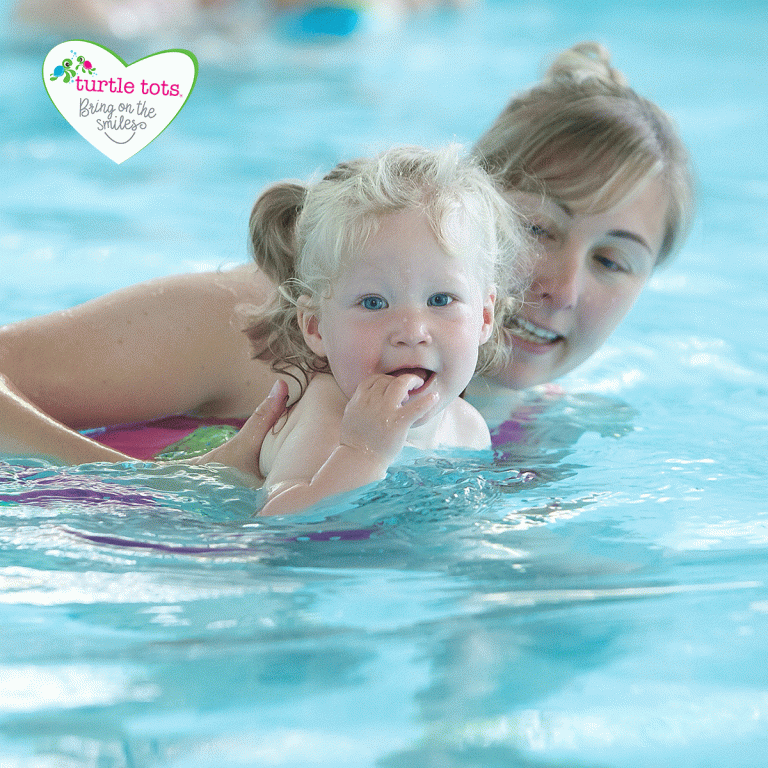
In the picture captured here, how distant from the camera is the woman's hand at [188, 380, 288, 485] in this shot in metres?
1.80

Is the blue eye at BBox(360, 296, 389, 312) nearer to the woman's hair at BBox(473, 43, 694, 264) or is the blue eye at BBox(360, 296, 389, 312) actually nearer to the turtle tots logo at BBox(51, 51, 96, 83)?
the woman's hair at BBox(473, 43, 694, 264)

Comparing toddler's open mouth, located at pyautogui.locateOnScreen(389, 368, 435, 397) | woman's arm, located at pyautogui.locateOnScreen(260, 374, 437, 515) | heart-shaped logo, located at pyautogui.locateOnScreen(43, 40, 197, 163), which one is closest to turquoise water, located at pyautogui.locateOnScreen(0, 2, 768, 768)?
woman's arm, located at pyautogui.locateOnScreen(260, 374, 437, 515)

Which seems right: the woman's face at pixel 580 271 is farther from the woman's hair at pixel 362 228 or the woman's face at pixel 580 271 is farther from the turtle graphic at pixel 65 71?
the turtle graphic at pixel 65 71

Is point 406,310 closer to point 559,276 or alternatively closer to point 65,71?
point 559,276

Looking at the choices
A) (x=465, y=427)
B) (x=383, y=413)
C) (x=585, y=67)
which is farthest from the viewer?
(x=585, y=67)

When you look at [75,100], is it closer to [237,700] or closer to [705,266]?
[237,700]

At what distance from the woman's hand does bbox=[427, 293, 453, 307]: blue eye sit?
1.27 feet

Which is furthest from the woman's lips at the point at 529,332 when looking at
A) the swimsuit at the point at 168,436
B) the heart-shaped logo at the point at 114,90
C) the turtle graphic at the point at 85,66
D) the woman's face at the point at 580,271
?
the turtle graphic at the point at 85,66

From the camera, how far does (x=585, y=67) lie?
7.47 feet

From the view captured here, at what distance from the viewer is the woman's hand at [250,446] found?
5.92 ft

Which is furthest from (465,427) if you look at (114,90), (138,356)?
(114,90)

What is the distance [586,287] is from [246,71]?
17.2ft

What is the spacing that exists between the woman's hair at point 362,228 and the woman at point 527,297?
0.34 ft

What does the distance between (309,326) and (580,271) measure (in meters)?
0.57
